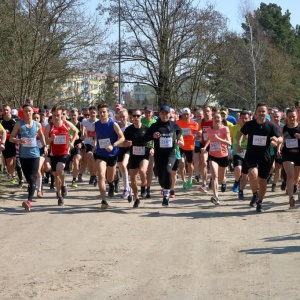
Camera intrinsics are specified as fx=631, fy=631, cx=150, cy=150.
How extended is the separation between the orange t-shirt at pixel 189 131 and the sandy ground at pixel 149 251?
246 centimetres

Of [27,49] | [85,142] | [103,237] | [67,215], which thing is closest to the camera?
[103,237]

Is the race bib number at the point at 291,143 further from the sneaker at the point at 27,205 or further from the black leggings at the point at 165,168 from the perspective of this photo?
the sneaker at the point at 27,205

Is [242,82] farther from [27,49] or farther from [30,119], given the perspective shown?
[30,119]

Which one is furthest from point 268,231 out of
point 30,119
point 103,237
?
point 30,119

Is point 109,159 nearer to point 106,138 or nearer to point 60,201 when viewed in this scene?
point 106,138

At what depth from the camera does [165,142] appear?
11945 millimetres

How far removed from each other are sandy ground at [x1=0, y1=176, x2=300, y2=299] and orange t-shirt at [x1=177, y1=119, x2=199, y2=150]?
A: 2.46 m

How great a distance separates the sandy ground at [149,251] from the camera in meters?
6.44

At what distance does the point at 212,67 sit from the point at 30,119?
22573mm

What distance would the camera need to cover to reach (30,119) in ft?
38.7

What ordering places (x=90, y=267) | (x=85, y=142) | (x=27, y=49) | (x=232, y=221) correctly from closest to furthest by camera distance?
(x=90, y=267) < (x=232, y=221) < (x=85, y=142) < (x=27, y=49)

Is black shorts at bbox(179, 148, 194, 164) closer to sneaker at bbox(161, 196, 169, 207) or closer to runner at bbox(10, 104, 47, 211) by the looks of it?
sneaker at bbox(161, 196, 169, 207)

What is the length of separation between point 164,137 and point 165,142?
0.10 m

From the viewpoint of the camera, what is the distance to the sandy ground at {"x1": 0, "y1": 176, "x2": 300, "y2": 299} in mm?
6441
